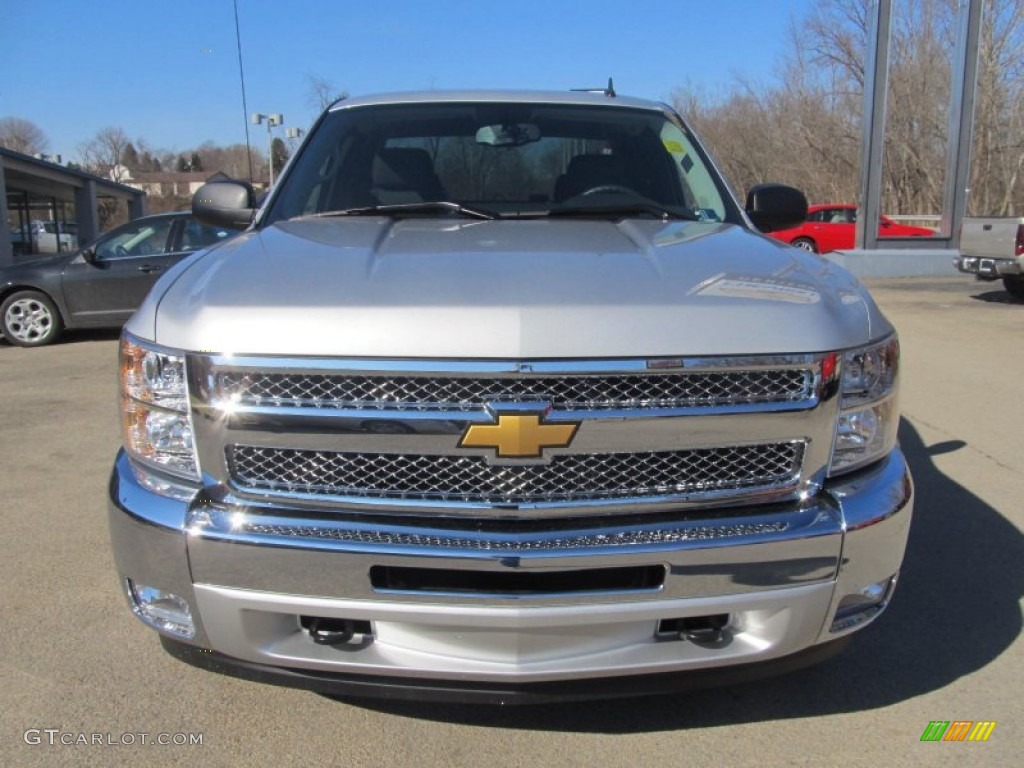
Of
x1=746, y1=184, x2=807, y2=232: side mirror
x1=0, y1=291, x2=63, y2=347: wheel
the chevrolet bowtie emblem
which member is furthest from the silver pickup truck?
x1=0, y1=291, x2=63, y2=347: wheel

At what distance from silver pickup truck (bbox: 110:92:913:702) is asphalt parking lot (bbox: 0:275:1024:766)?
33cm

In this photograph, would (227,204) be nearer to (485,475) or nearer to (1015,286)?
(485,475)

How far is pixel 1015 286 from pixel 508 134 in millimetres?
12829

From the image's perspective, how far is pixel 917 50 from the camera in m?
27.3

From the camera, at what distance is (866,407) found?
87.9 inches

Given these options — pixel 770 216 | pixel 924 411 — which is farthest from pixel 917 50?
pixel 770 216

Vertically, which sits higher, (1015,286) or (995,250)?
(995,250)

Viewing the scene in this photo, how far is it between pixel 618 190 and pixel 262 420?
199cm

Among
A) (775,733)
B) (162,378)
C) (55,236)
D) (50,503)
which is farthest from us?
(55,236)

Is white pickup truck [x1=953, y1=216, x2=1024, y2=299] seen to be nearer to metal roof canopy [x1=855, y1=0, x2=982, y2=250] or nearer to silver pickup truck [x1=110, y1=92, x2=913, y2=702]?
metal roof canopy [x1=855, y1=0, x2=982, y2=250]

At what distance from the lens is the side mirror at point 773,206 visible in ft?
12.0

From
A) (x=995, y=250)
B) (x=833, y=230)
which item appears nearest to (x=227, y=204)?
(x=995, y=250)

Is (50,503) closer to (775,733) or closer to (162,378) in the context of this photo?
(162,378)

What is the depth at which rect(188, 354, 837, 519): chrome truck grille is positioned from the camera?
200 centimetres
